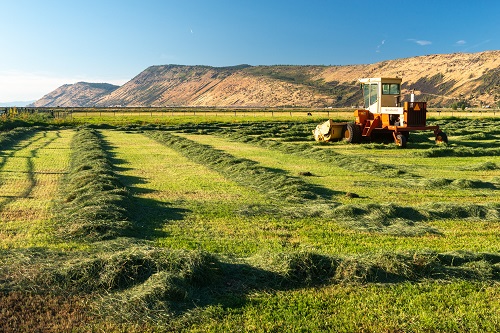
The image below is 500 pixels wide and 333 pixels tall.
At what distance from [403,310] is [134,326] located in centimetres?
285

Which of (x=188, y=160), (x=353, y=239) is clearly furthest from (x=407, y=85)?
(x=353, y=239)

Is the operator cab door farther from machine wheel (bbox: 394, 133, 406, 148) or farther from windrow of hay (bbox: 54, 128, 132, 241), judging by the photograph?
windrow of hay (bbox: 54, 128, 132, 241)

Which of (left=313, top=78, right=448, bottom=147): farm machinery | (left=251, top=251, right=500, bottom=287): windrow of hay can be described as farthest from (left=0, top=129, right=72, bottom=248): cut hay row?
(left=313, top=78, right=448, bottom=147): farm machinery

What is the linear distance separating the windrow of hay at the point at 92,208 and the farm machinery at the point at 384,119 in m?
15.8

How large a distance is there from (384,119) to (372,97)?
1.60 m

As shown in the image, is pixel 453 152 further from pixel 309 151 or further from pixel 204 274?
pixel 204 274

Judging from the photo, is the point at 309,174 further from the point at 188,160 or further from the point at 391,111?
the point at 391,111

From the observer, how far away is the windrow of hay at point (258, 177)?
36.4 ft

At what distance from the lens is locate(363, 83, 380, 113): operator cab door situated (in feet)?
81.1

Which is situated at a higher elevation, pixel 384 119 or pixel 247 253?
pixel 384 119

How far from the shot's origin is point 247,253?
22.4 feet

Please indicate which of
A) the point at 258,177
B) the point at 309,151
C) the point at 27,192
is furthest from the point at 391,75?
the point at 27,192

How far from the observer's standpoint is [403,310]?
4.95 metres

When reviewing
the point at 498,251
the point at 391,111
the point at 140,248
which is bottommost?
the point at 498,251
